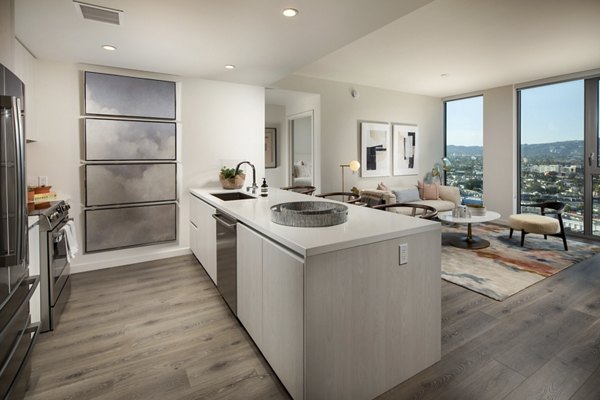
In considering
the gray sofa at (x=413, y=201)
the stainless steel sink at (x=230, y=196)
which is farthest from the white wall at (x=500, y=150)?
the stainless steel sink at (x=230, y=196)

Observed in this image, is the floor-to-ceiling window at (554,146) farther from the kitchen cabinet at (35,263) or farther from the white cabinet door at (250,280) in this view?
the kitchen cabinet at (35,263)

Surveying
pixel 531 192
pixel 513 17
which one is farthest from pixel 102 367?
pixel 531 192

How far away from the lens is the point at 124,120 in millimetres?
3738

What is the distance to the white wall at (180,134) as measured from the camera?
342 cm

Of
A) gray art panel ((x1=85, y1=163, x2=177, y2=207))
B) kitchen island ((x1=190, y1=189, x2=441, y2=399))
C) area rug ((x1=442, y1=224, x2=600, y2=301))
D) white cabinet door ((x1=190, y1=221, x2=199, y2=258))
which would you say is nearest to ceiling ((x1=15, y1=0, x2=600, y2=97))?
gray art panel ((x1=85, y1=163, x2=177, y2=207))

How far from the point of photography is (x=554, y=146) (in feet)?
18.0

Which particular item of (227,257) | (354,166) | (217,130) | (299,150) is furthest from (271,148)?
(227,257)

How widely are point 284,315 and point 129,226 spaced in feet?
9.94

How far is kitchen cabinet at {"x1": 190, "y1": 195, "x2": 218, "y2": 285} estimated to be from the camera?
3.04 meters

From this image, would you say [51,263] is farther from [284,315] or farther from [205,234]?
[284,315]

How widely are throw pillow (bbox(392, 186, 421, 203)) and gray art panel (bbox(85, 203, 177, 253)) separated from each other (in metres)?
3.76

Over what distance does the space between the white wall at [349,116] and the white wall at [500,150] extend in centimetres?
122

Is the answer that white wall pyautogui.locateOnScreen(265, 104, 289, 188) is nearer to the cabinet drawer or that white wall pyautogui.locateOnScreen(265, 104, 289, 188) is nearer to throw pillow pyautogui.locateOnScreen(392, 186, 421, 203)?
throw pillow pyautogui.locateOnScreen(392, 186, 421, 203)

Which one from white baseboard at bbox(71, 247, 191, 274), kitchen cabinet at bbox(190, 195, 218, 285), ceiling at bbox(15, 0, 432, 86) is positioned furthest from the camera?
white baseboard at bbox(71, 247, 191, 274)
